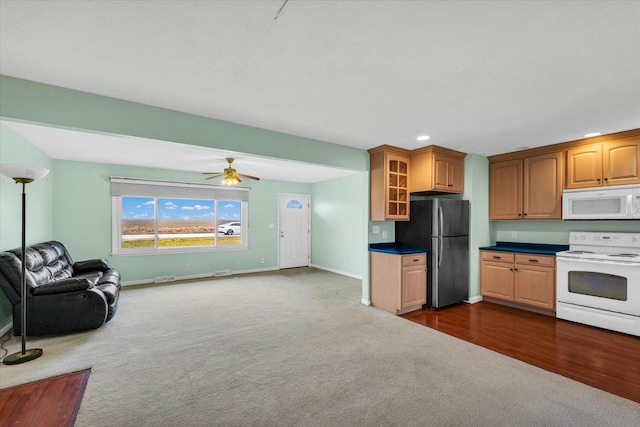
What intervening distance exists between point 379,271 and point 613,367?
96.7 inches

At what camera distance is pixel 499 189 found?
4.58 meters

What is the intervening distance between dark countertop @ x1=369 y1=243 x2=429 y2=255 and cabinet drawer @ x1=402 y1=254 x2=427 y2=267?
6cm

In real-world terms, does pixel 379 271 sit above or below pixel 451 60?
below

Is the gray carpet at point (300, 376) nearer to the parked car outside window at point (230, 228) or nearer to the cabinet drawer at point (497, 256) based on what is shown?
the cabinet drawer at point (497, 256)

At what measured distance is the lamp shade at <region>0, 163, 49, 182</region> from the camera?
247 cm

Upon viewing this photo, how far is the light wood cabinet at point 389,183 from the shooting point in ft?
13.5

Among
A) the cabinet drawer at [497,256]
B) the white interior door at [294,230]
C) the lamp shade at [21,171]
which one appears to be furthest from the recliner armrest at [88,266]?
the cabinet drawer at [497,256]

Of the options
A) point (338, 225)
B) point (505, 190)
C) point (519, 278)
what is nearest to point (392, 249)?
point (519, 278)

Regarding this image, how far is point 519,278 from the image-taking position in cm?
406

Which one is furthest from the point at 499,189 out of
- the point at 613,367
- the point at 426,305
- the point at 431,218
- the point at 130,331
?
the point at 130,331

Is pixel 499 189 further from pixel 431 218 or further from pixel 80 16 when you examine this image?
pixel 80 16

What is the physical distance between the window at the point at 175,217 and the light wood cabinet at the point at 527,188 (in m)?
5.18

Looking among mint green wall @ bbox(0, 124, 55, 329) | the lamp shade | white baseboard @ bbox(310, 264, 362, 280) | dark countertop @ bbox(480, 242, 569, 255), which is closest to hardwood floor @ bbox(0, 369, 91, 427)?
mint green wall @ bbox(0, 124, 55, 329)

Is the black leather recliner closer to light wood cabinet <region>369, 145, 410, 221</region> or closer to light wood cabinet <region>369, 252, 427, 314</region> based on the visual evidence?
light wood cabinet <region>369, 252, 427, 314</region>
